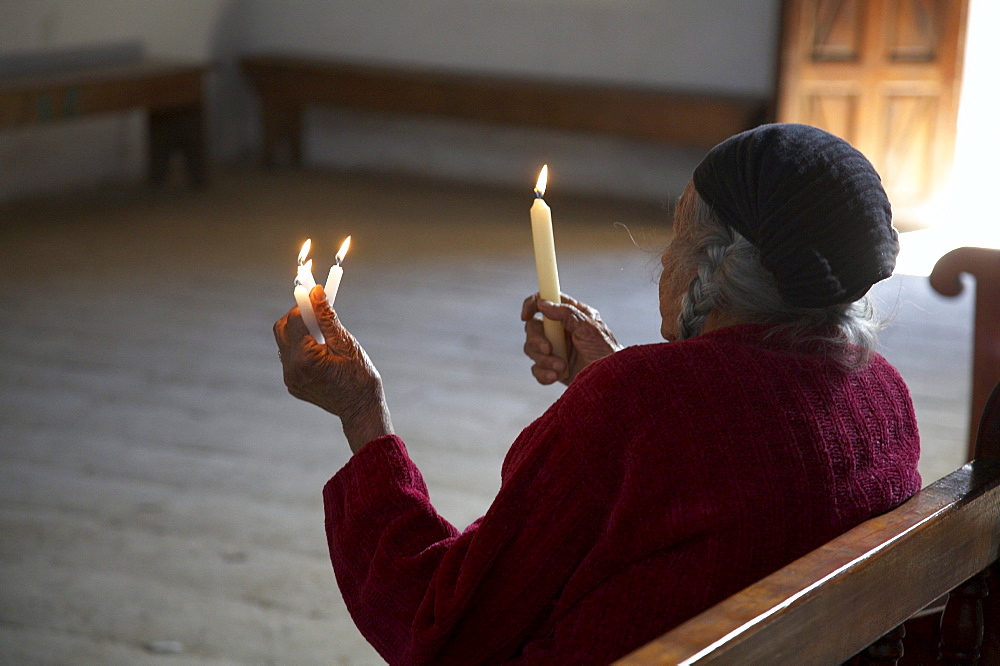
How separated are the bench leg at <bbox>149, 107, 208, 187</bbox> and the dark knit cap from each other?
6.68m

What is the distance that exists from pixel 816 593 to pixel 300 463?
2.56m

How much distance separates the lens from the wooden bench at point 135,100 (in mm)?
6168

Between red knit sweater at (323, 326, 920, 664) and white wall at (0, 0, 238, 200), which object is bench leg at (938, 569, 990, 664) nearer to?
red knit sweater at (323, 326, 920, 664)

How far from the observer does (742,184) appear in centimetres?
106

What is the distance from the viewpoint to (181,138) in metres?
7.38

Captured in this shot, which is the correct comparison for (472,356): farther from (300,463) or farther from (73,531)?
(73,531)

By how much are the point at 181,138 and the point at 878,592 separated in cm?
699

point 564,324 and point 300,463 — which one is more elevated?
point 564,324

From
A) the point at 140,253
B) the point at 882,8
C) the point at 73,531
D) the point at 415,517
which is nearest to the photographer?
the point at 415,517

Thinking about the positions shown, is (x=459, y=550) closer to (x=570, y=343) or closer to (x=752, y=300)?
(x=752, y=300)

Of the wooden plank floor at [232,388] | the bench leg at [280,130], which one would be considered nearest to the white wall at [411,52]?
the bench leg at [280,130]

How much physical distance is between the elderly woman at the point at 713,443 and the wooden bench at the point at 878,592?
7 centimetres

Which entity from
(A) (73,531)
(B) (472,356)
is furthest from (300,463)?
(B) (472,356)

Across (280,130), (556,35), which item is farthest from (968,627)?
(280,130)
